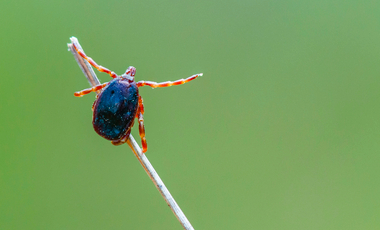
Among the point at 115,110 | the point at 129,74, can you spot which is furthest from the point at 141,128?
the point at 129,74

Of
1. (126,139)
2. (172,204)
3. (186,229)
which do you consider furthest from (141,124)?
(186,229)

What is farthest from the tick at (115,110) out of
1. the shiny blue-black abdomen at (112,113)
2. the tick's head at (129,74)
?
the tick's head at (129,74)

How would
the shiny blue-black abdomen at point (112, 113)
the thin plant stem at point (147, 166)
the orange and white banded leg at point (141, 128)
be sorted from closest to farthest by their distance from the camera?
1. the thin plant stem at point (147, 166)
2. the shiny blue-black abdomen at point (112, 113)
3. the orange and white banded leg at point (141, 128)

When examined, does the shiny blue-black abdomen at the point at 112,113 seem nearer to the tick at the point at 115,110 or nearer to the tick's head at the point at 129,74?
the tick at the point at 115,110

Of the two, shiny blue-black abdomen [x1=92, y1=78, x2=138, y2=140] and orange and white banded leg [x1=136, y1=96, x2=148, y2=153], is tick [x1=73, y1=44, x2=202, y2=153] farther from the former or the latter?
orange and white banded leg [x1=136, y1=96, x2=148, y2=153]

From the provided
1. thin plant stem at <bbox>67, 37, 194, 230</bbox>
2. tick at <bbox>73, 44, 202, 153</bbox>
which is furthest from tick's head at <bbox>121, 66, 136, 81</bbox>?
thin plant stem at <bbox>67, 37, 194, 230</bbox>

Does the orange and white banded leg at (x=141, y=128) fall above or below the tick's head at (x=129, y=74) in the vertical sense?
below

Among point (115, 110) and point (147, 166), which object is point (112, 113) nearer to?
point (115, 110)
